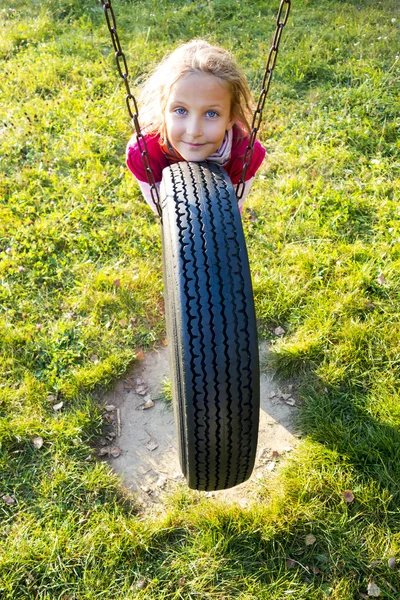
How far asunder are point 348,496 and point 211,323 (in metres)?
1.38

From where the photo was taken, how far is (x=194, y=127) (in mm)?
2686

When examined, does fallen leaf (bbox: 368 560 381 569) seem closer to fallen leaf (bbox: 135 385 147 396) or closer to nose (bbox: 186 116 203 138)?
fallen leaf (bbox: 135 385 147 396)

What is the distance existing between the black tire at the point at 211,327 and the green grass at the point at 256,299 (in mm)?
714

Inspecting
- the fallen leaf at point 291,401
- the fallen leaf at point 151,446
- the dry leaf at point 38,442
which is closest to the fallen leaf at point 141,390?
the fallen leaf at point 151,446

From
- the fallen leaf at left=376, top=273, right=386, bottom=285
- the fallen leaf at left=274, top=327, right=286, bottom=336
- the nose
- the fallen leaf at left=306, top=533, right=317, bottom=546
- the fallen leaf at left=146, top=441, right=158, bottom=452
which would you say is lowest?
the fallen leaf at left=146, top=441, right=158, bottom=452

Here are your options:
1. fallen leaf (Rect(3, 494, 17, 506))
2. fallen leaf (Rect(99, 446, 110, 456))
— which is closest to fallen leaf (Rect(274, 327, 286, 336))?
fallen leaf (Rect(99, 446, 110, 456))

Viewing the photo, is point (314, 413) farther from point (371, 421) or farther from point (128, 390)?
point (128, 390)

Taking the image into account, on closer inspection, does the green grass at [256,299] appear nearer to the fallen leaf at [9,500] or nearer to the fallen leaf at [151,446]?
the fallen leaf at [9,500]

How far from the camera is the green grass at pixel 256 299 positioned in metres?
2.76

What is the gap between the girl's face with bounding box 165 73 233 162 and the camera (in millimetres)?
2662

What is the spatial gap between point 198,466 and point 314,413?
1.10 m

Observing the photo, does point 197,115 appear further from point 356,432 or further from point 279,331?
point 356,432

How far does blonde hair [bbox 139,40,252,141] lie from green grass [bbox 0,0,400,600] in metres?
1.29

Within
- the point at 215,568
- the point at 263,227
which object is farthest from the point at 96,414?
the point at 263,227
